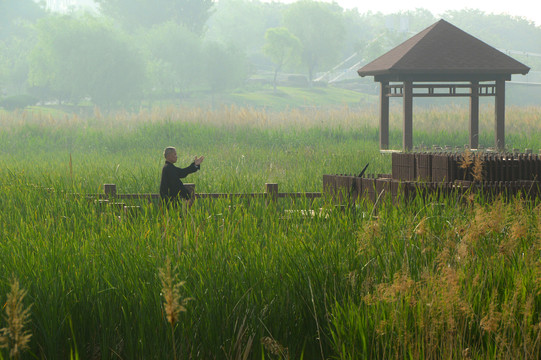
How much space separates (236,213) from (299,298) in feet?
10.2

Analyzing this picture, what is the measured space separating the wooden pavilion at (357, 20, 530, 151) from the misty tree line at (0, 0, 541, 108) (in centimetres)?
4306

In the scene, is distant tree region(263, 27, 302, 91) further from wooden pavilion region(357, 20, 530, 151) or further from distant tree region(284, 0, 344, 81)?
wooden pavilion region(357, 20, 530, 151)

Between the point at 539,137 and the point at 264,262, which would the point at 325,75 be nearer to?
the point at 539,137

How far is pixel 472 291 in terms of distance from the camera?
15.0 ft

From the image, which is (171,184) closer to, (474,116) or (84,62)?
(474,116)

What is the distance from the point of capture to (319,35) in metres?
101

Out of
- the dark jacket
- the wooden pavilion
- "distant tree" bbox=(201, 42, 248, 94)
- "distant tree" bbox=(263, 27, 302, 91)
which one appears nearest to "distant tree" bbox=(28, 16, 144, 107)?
"distant tree" bbox=(201, 42, 248, 94)

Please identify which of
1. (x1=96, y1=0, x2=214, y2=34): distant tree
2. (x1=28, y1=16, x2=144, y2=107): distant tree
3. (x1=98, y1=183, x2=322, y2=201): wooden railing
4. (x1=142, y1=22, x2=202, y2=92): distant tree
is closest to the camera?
(x1=98, y1=183, x2=322, y2=201): wooden railing

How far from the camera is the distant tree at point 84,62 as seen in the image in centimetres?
5847

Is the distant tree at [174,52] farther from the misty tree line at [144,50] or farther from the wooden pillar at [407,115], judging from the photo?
the wooden pillar at [407,115]

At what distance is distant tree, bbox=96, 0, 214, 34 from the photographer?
87750 mm

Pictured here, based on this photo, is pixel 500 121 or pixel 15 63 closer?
pixel 500 121

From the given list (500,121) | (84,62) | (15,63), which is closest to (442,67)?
(500,121)

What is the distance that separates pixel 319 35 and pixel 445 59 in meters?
84.2
